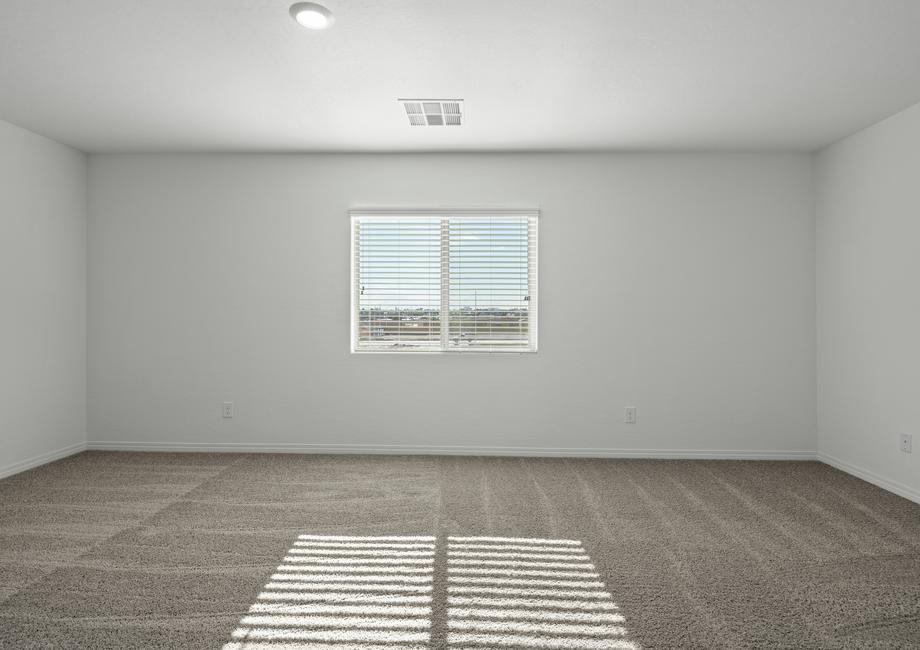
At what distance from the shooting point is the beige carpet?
205 cm

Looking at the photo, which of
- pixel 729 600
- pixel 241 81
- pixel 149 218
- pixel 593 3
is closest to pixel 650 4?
pixel 593 3

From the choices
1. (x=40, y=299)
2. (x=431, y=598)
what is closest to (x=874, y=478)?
(x=431, y=598)

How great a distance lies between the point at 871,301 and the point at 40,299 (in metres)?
6.17

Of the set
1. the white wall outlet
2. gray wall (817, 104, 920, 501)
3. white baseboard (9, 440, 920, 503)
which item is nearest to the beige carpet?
gray wall (817, 104, 920, 501)

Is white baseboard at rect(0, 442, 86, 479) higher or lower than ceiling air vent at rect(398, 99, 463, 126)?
lower

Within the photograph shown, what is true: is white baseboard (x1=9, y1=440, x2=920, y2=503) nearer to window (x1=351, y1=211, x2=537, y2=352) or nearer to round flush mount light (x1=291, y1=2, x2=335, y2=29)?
window (x1=351, y1=211, x2=537, y2=352)

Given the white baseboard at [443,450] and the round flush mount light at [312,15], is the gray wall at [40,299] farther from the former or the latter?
the round flush mount light at [312,15]

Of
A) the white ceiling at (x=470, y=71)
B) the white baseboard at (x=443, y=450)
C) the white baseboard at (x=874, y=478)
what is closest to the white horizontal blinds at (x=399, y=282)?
the white ceiling at (x=470, y=71)

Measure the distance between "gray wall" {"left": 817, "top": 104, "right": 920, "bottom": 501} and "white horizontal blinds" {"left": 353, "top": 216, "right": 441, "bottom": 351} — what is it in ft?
10.3

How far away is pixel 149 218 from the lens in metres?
4.88

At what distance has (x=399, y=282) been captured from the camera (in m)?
4.90

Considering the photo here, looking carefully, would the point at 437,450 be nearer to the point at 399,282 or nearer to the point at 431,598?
the point at 399,282

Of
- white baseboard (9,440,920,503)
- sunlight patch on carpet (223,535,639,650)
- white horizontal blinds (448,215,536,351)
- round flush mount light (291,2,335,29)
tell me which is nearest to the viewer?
sunlight patch on carpet (223,535,639,650)

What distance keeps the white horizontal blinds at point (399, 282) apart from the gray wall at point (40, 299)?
7.69 ft
